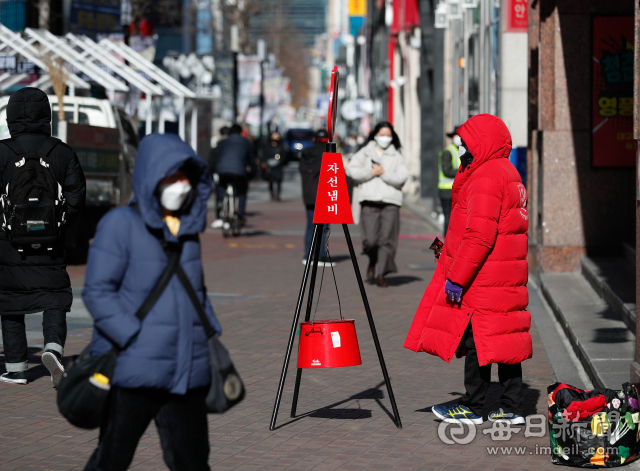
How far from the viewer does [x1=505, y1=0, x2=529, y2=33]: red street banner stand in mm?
14523

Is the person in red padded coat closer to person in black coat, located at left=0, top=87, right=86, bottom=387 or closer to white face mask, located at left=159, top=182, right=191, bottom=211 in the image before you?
white face mask, located at left=159, top=182, right=191, bottom=211

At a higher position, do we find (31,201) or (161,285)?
(31,201)

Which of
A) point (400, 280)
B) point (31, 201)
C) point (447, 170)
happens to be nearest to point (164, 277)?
point (31, 201)

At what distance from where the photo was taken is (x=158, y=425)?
3918 mm

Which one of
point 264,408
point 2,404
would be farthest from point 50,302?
point 264,408

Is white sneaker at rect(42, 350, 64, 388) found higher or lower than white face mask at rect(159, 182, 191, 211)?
lower

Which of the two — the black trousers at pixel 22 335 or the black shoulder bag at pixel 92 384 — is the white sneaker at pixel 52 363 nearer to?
the black trousers at pixel 22 335

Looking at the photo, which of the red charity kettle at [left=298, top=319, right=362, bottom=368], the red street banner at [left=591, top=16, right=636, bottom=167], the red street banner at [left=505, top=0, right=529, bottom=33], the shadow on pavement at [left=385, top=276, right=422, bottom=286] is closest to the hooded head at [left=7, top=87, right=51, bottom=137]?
the red charity kettle at [left=298, top=319, right=362, bottom=368]

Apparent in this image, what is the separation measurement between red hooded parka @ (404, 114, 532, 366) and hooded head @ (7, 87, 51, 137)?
279 cm

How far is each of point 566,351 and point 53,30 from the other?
24341mm

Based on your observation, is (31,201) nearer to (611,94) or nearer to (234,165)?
(611,94)

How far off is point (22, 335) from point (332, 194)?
7.92ft

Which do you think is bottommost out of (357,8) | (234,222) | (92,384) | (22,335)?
(22,335)

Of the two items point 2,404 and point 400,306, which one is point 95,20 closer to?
point 400,306
